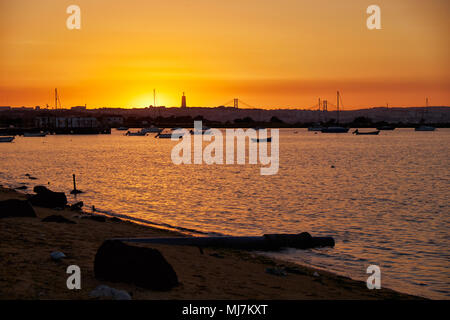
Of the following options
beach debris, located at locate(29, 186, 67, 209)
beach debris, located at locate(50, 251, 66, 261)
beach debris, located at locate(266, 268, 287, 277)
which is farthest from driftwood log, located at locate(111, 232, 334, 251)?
beach debris, located at locate(29, 186, 67, 209)

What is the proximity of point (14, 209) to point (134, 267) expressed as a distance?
9167 millimetres

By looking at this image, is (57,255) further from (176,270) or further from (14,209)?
(14,209)

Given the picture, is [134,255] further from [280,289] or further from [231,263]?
[231,263]

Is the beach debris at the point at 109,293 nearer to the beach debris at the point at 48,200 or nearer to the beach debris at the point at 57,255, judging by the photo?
the beach debris at the point at 57,255

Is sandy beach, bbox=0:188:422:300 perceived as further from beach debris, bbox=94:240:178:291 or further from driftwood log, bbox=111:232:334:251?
driftwood log, bbox=111:232:334:251

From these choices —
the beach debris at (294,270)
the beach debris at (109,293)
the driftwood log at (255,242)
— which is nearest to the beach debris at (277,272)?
the beach debris at (294,270)

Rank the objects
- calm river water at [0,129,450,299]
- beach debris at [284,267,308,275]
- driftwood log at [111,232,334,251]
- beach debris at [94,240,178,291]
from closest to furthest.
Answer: beach debris at [94,240,178,291] < beach debris at [284,267,308,275] < driftwood log at [111,232,334,251] < calm river water at [0,129,450,299]

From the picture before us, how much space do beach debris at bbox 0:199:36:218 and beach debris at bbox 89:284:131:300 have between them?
29.7ft

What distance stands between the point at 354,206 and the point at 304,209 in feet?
13.3

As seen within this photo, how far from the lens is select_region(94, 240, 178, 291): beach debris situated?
10820 mm

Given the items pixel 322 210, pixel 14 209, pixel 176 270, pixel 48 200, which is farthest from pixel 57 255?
pixel 322 210

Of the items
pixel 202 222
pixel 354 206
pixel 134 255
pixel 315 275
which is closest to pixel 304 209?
pixel 354 206

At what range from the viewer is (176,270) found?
13.0 meters
